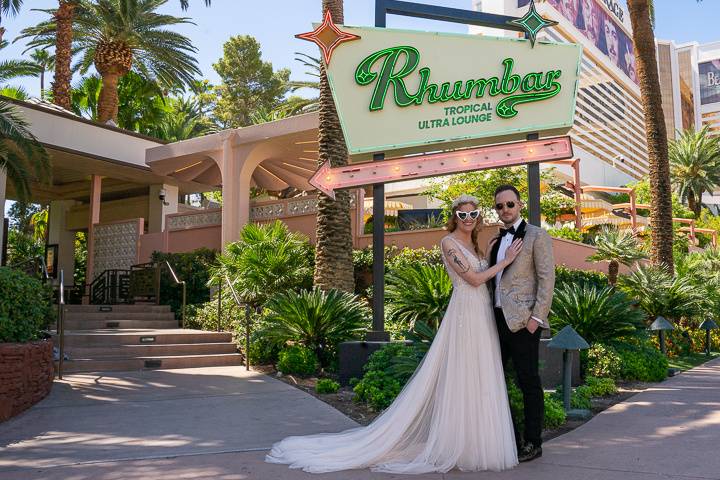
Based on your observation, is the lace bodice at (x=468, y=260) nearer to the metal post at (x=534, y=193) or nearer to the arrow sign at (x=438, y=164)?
the metal post at (x=534, y=193)

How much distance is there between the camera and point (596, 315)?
941 centimetres

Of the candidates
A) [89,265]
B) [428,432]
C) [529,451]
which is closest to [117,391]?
[428,432]

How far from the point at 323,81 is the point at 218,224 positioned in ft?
25.5

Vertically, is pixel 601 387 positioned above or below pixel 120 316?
below

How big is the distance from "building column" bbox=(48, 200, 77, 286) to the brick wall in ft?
56.2

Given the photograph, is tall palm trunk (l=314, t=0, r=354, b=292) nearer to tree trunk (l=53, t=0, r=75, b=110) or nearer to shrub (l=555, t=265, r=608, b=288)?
shrub (l=555, t=265, r=608, b=288)

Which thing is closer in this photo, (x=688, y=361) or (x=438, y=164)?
(x=438, y=164)

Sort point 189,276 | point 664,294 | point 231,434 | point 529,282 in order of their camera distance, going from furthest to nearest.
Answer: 1. point 189,276
2. point 664,294
3. point 231,434
4. point 529,282

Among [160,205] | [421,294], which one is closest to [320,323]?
[421,294]

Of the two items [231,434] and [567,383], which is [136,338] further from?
[567,383]

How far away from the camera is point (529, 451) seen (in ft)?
15.0

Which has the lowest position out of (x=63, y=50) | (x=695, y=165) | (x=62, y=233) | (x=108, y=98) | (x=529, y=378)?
(x=529, y=378)

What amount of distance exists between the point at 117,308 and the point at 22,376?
8179 mm

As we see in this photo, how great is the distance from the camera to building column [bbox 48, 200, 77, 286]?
23.3 m
